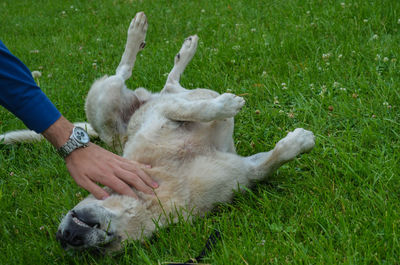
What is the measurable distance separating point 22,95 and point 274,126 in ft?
6.17

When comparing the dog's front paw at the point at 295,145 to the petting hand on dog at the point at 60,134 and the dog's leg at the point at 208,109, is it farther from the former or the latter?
the petting hand on dog at the point at 60,134

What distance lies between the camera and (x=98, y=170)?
267 centimetres

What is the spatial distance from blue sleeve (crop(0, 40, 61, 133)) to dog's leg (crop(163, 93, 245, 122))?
88 cm

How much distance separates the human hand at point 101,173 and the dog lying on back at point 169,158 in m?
0.06

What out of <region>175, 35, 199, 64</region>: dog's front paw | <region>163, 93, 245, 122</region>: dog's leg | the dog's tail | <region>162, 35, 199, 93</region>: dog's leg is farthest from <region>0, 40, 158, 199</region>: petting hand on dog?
<region>175, 35, 199, 64</region>: dog's front paw

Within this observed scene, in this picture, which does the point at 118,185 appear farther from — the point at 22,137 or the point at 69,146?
the point at 22,137

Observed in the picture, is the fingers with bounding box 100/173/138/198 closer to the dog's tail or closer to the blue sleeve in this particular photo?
the blue sleeve

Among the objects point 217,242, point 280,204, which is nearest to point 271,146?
point 280,204

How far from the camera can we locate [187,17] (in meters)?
6.96

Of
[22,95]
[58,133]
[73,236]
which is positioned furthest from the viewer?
[58,133]

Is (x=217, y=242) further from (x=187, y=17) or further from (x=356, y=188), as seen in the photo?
(x=187, y=17)

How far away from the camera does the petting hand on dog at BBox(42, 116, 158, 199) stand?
2.68 metres

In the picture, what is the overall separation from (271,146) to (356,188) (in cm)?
95

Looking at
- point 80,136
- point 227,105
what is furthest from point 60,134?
point 227,105
